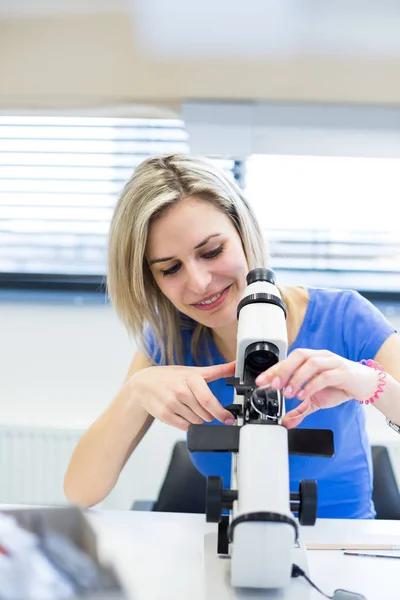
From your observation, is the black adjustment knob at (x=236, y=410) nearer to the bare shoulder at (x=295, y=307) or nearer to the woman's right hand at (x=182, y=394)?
the woman's right hand at (x=182, y=394)

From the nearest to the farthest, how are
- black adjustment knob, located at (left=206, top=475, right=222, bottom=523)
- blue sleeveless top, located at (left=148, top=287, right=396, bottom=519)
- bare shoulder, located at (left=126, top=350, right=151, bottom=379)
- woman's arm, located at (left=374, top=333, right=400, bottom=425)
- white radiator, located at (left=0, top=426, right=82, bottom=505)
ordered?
black adjustment knob, located at (left=206, top=475, right=222, bottom=523) < woman's arm, located at (left=374, top=333, right=400, bottom=425) < blue sleeveless top, located at (left=148, top=287, right=396, bottom=519) < bare shoulder, located at (left=126, top=350, right=151, bottom=379) < white radiator, located at (left=0, top=426, right=82, bottom=505)

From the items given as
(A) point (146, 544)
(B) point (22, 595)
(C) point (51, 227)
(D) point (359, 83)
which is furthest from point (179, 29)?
(B) point (22, 595)

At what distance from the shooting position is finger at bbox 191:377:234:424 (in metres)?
0.98

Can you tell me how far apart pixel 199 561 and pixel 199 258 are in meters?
0.56

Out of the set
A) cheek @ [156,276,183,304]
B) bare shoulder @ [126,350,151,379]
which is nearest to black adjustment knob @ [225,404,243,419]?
cheek @ [156,276,183,304]

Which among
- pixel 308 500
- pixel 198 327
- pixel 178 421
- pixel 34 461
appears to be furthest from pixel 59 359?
pixel 308 500

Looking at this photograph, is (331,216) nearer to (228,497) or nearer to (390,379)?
(390,379)

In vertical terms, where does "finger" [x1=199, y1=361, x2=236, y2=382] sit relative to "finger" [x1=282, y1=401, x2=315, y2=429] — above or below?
above

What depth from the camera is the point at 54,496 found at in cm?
239

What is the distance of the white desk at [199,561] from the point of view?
33.7 inches

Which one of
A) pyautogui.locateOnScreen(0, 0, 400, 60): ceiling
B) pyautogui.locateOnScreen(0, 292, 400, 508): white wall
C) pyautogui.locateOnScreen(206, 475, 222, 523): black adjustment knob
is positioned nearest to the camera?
pyautogui.locateOnScreen(206, 475, 222, 523): black adjustment knob

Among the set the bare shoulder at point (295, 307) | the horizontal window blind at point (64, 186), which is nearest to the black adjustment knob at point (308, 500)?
the bare shoulder at point (295, 307)

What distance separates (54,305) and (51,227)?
32 centimetres

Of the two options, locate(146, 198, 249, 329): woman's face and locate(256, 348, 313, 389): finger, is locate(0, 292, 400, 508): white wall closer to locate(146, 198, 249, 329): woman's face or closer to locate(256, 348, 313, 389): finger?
locate(146, 198, 249, 329): woman's face
